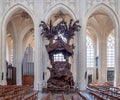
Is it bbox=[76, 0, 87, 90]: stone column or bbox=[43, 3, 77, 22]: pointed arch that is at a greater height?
bbox=[43, 3, 77, 22]: pointed arch

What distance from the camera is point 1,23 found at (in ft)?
96.5

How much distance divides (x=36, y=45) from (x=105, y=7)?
762cm

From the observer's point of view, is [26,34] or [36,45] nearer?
[36,45]

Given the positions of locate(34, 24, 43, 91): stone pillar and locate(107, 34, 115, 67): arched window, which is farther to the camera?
locate(107, 34, 115, 67): arched window

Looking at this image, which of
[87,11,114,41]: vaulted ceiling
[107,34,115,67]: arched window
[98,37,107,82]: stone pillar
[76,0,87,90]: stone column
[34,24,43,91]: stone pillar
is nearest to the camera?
[76,0,87,90]: stone column

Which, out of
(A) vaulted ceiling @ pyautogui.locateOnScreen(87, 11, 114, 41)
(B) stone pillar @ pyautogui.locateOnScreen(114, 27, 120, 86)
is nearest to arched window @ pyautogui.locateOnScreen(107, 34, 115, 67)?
(A) vaulted ceiling @ pyautogui.locateOnScreen(87, 11, 114, 41)

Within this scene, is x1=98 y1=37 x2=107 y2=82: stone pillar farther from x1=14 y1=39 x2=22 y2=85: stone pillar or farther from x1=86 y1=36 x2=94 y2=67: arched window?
x1=14 y1=39 x2=22 y2=85: stone pillar

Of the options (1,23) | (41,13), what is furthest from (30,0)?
(1,23)

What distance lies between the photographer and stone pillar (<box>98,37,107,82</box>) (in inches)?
1419

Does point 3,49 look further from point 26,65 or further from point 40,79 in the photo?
point 26,65

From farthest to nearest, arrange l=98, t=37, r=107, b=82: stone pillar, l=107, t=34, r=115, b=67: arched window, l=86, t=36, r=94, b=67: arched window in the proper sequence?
l=86, t=36, r=94, b=67: arched window
l=107, t=34, r=115, b=67: arched window
l=98, t=37, r=107, b=82: stone pillar

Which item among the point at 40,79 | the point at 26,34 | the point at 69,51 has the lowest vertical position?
the point at 40,79

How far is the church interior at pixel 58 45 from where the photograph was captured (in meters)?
24.5

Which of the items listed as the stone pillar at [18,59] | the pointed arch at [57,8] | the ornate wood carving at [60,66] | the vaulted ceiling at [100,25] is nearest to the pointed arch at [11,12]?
the pointed arch at [57,8]
